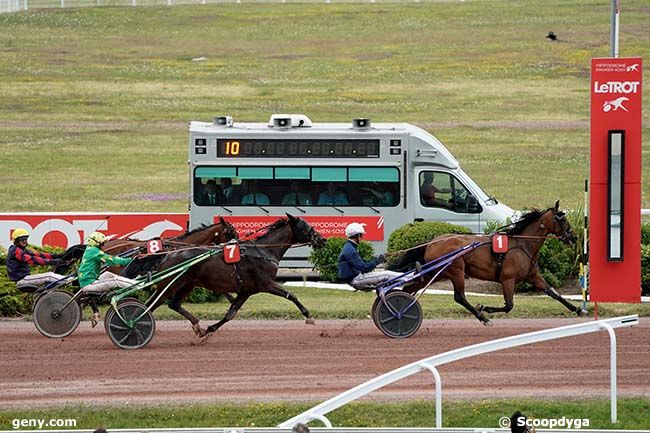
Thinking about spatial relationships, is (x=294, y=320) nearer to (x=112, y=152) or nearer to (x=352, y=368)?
(x=352, y=368)

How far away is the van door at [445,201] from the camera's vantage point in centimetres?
2472

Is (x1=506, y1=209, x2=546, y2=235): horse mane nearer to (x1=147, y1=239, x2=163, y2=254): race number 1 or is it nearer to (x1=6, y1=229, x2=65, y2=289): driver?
(x1=147, y1=239, x2=163, y2=254): race number 1

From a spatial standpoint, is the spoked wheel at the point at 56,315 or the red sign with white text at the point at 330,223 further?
the red sign with white text at the point at 330,223

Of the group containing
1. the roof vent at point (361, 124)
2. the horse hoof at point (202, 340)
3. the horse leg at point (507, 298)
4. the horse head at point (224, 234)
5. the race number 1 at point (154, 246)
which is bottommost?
the horse hoof at point (202, 340)

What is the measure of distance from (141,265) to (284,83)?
32.9m

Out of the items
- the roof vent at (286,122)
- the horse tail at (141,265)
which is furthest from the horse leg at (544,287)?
the roof vent at (286,122)

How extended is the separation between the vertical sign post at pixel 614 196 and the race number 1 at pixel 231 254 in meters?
4.98

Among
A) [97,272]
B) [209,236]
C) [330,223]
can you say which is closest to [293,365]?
[97,272]

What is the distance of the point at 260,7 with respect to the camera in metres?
65.2

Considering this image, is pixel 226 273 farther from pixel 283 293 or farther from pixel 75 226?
pixel 75 226

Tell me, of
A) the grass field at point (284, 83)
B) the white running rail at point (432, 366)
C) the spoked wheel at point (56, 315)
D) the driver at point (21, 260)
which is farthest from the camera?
the grass field at point (284, 83)

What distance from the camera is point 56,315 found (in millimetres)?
18094

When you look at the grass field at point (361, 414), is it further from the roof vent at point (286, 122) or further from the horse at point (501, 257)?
the roof vent at point (286, 122)

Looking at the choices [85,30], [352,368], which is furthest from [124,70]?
[352,368]
